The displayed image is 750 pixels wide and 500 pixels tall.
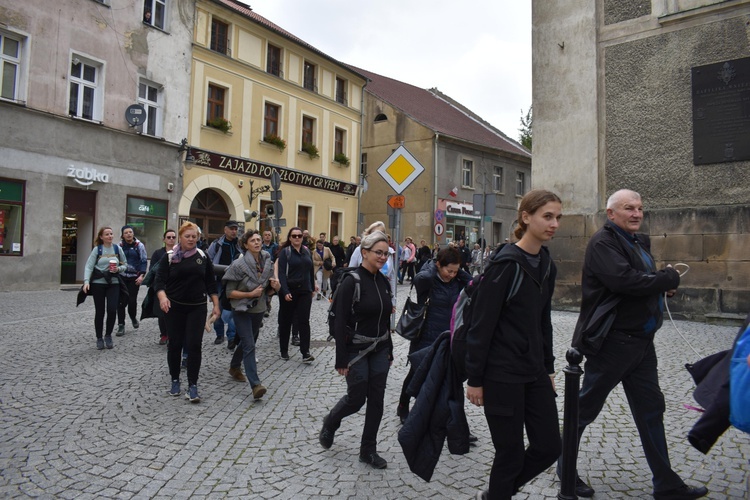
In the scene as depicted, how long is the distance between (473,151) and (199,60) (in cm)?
1942

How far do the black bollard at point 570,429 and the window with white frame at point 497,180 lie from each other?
116 ft

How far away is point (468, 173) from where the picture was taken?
3556cm

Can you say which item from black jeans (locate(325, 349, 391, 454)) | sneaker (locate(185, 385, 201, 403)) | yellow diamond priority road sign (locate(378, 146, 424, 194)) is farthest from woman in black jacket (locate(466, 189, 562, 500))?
yellow diamond priority road sign (locate(378, 146, 424, 194))

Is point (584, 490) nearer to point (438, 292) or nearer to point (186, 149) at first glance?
point (438, 292)

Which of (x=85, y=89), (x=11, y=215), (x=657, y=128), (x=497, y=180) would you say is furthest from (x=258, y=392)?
(x=497, y=180)

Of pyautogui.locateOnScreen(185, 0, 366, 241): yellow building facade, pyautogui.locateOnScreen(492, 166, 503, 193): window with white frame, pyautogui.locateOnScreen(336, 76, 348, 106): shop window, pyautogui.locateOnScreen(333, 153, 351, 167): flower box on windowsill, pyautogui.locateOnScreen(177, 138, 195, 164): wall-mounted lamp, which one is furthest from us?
pyautogui.locateOnScreen(492, 166, 503, 193): window with white frame

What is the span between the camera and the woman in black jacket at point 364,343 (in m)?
4.13

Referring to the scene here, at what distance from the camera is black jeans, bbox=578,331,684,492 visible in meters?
3.34

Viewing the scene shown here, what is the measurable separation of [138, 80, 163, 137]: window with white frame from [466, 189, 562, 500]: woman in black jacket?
753 inches

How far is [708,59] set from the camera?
10562 mm

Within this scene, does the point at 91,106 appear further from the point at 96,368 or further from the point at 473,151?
the point at 473,151

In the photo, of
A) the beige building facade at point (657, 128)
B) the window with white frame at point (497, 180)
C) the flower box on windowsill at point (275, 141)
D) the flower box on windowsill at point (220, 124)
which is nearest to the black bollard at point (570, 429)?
the beige building facade at point (657, 128)

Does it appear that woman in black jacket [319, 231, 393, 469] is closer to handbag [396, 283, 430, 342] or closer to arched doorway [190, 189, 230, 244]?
handbag [396, 283, 430, 342]

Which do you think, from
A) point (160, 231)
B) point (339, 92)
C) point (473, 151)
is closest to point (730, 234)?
point (160, 231)
